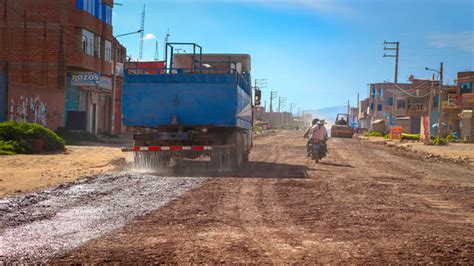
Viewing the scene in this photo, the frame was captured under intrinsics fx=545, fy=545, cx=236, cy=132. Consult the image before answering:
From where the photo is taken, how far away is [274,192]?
10.8m

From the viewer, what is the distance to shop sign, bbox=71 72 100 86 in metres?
35.9

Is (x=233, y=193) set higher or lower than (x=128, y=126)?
lower

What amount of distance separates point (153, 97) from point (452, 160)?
52.6 feet

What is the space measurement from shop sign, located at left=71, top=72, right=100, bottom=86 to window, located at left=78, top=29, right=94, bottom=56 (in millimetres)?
1664

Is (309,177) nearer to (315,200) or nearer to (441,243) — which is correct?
(315,200)

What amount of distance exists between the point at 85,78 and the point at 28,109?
7.31m

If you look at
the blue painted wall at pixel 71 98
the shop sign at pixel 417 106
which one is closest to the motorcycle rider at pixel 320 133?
the blue painted wall at pixel 71 98

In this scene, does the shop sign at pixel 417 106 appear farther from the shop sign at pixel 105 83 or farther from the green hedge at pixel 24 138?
the green hedge at pixel 24 138

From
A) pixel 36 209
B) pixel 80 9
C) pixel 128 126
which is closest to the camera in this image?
pixel 36 209

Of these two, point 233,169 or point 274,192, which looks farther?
point 233,169

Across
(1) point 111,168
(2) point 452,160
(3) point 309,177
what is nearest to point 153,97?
(1) point 111,168

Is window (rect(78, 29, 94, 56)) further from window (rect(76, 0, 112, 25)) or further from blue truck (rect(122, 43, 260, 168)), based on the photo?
blue truck (rect(122, 43, 260, 168))

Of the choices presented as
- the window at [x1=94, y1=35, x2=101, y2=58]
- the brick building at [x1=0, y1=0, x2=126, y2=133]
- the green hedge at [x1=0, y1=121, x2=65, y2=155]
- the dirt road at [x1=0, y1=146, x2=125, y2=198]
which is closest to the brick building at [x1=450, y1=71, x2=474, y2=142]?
the window at [x1=94, y1=35, x2=101, y2=58]

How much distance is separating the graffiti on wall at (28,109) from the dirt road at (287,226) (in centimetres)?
1817
